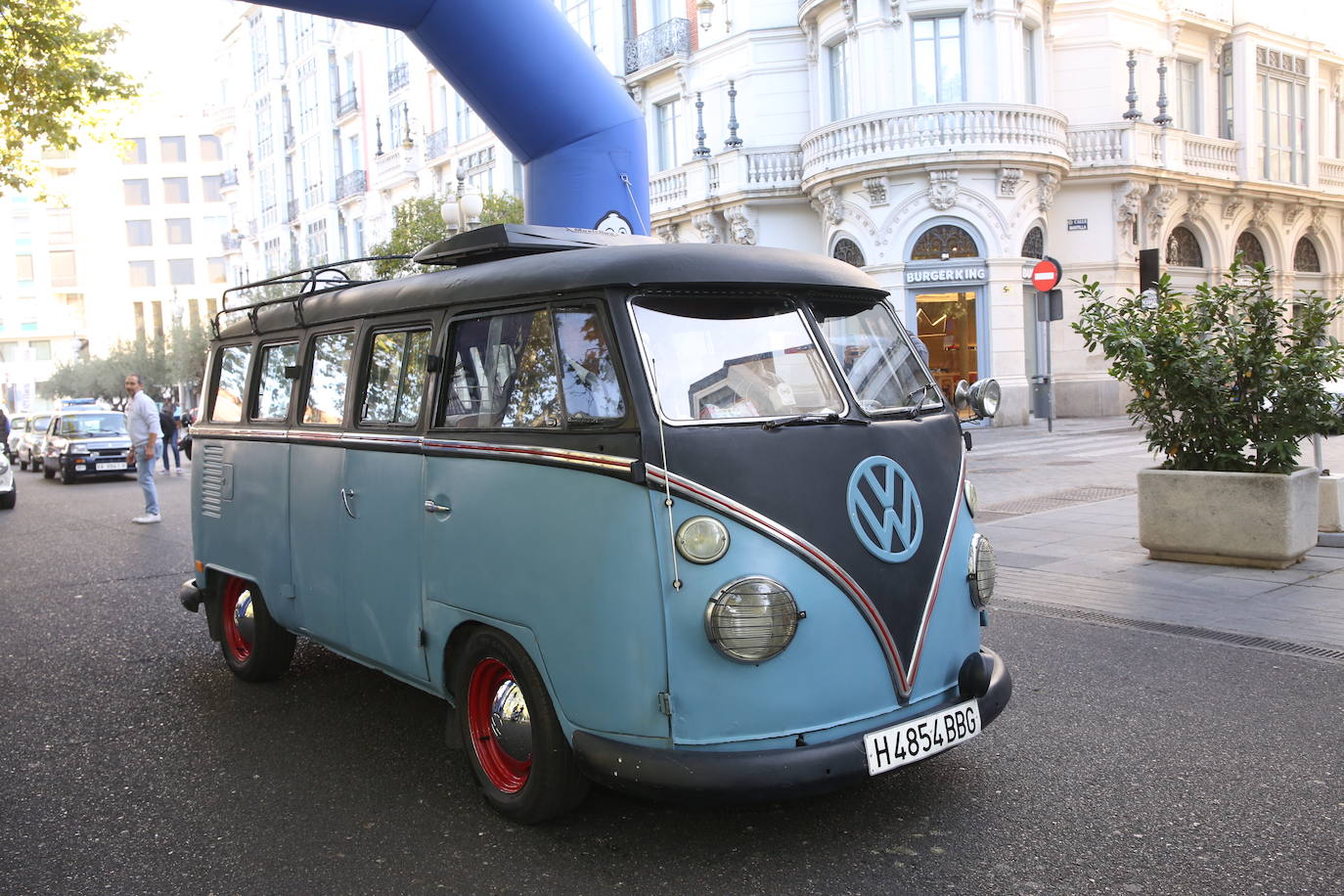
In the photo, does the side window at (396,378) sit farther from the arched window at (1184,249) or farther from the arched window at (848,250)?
the arched window at (1184,249)

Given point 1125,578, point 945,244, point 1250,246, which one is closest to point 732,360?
point 1125,578

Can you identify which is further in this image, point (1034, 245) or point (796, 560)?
point (1034, 245)

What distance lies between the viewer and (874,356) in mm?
4500

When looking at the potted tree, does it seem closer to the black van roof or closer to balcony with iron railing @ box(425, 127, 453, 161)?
the black van roof

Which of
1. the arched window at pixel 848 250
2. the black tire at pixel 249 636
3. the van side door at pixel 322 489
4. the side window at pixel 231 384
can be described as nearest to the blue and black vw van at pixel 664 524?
the van side door at pixel 322 489

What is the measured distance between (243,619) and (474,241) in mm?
2818

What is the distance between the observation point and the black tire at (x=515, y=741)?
397 centimetres

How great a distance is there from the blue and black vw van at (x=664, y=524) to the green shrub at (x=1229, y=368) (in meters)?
4.46

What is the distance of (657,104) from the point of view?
32562 mm

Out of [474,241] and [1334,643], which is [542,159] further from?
[1334,643]

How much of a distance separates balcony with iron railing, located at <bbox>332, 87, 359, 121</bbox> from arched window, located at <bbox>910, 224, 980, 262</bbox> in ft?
102

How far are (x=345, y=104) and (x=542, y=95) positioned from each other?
43871 millimetres

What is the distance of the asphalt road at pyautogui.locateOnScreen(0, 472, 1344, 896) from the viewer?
3725 mm

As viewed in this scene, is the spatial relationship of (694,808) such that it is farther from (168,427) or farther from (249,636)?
(168,427)
